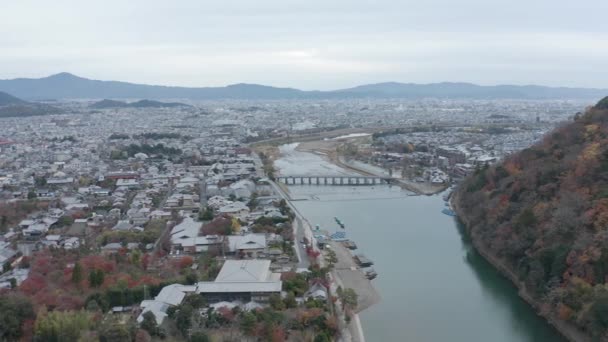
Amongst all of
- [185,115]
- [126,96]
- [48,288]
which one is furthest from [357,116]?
[126,96]

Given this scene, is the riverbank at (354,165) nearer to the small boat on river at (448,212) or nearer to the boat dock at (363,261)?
the small boat on river at (448,212)

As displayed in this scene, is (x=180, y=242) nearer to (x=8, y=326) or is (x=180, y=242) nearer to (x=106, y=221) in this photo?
(x=106, y=221)

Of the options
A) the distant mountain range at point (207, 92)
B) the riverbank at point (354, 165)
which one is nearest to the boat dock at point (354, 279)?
the riverbank at point (354, 165)

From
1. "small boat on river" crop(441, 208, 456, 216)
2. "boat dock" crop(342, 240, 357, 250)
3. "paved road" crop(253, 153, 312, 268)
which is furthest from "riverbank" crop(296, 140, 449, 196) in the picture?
"boat dock" crop(342, 240, 357, 250)

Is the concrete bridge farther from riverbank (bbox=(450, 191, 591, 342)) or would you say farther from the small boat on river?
riverbank (bbox=(450, 191, 591, 342))

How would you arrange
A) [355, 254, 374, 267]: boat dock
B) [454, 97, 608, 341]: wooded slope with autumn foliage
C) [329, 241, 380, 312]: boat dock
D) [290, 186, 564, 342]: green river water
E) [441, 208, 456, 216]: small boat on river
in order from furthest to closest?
1. [441, 208, 456, 216]: small boat on river
2. [355, 254, 374, 267]: boat dock
3. [329, 241, 380, 312]: boat dock
4. [290, 186, 564, 342]: green river water
5. [454, 97, 608, 341]: wooded slope with autumn foliage
